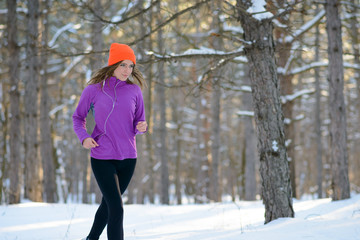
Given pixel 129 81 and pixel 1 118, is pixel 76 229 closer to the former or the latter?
pixel 129 81

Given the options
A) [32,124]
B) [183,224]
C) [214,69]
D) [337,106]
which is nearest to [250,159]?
[337,106]

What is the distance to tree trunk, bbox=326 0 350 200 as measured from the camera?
810cm

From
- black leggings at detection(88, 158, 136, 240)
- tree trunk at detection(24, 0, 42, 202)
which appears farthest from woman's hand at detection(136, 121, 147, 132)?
tree trunk at detection(24, 0, 42, 202)

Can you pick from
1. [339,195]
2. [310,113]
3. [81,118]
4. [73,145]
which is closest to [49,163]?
[339,195]

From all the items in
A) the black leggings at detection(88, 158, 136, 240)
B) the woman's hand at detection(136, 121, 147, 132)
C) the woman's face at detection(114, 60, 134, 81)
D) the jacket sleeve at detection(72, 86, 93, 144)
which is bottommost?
the black leggings at detection(88, 158, 136, 240)

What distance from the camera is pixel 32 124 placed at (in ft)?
30.6

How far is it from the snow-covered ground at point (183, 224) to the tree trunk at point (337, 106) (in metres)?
1.97

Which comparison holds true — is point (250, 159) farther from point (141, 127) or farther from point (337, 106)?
point (141, 127)

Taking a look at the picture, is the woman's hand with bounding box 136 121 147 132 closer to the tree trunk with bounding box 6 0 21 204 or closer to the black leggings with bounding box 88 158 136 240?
the black leggings with bounding box 88 158 136 240

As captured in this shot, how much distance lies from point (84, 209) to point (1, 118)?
6.13m

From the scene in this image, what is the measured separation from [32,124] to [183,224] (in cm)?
534

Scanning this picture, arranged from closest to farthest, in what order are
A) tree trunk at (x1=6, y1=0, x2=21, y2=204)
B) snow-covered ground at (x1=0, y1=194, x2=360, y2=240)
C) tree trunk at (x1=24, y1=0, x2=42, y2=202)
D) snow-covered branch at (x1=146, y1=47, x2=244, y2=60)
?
1. snow-covered ground at (x1=0, y1=194, x2=360, y2=240)
2. snow-covered branch at (x1=146, y1=47, x2=244, y2=60)
3. tree trunk at (x1=24, y1=0, x2=42, y2=202)
4. tree trunk at (x1=6, y1=0, x2=21, y2=204)

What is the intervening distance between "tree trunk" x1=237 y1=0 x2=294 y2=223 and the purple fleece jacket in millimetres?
1970

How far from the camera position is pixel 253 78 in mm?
4625
